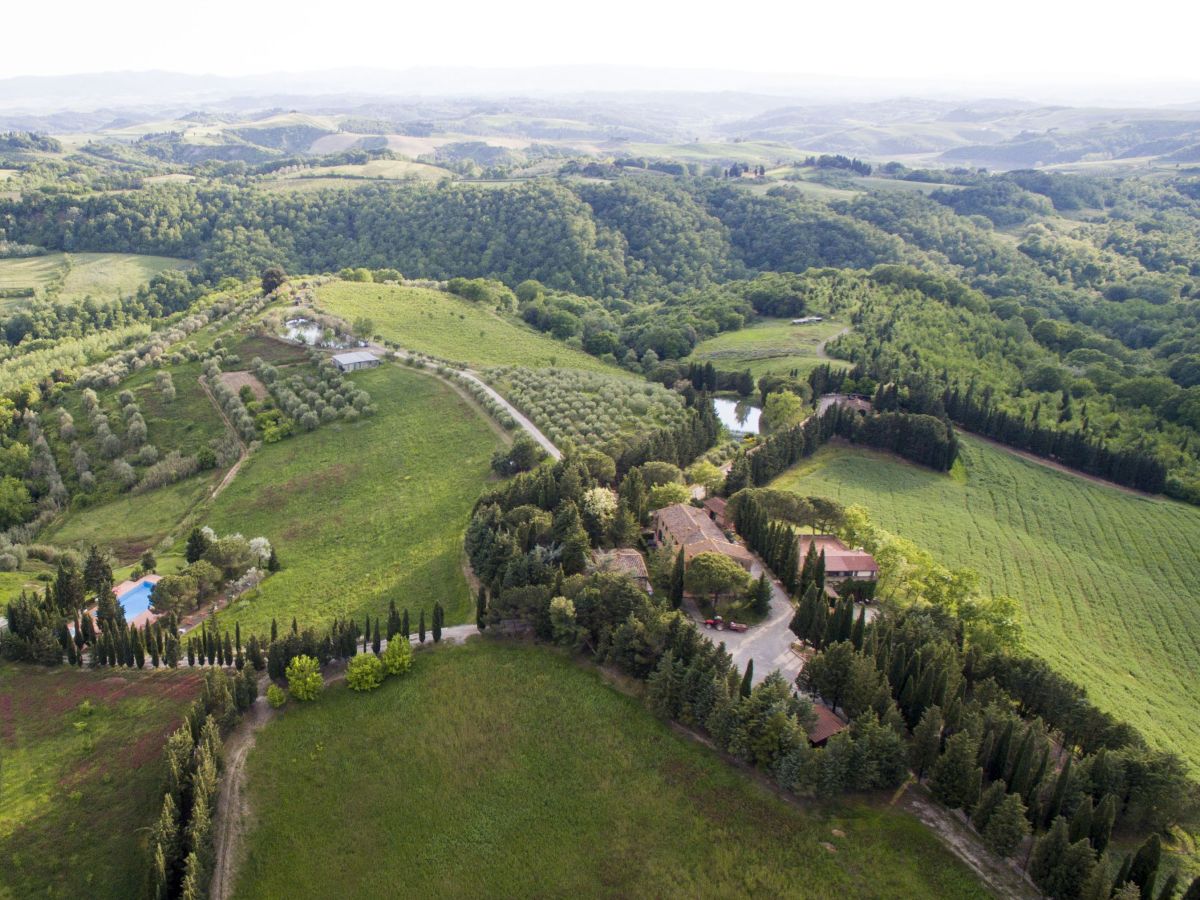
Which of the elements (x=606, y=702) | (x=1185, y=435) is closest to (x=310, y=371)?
(x=606, y=702)

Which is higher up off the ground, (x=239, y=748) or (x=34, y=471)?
(x=239, y=748)

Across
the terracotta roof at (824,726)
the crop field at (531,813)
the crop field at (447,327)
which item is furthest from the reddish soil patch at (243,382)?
the terracotta roof at (824,726)

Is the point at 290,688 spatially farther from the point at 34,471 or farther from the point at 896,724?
the point at 34,471

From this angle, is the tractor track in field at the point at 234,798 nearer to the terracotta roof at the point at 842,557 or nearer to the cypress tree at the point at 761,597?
the cypress tree at the point at 761,597

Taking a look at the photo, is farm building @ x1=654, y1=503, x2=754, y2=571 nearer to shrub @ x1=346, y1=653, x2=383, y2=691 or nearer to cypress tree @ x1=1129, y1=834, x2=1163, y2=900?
shrub @ x1=346, y1=653, x2=383, y2=691

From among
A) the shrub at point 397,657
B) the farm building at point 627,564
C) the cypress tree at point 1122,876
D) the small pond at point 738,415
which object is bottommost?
the small pond at point 738,415

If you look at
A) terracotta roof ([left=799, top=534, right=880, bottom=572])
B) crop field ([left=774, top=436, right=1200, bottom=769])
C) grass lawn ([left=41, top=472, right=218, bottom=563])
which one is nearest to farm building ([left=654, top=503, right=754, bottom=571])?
terracotta roof ([left=799, top=534, right=880, bottom=572])
